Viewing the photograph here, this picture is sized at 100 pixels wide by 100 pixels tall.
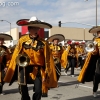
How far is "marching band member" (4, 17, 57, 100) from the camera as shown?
5.71 metres

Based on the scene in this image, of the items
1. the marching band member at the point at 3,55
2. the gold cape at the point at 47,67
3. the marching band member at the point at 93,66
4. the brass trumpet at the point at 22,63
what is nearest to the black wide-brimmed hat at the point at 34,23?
the gold cape at the point at 47,67

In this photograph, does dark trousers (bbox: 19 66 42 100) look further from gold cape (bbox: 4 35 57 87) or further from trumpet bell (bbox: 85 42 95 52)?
trumpet bell (bbox: 85 42 95 52)

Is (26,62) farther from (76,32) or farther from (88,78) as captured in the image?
(76,32)

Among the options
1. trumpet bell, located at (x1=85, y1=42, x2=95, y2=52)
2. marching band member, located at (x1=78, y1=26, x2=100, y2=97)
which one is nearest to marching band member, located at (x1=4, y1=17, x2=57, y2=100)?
trumpet bell, located at (x1=85, y1=42, x2=95, y2=52)

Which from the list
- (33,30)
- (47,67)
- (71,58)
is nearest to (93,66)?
(47,67)

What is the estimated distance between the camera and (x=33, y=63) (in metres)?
5.77

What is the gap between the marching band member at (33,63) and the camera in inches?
225

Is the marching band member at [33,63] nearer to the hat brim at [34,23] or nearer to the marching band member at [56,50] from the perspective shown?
the hat brim at [34,23]

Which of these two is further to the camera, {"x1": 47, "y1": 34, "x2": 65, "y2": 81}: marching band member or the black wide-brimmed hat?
Result: {"x1": 47, "y1": 34, "x2": 65, "y2": 81}: marching band member

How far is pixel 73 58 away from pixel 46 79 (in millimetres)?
9540

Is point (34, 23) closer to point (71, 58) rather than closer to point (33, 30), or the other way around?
point (33, 30)

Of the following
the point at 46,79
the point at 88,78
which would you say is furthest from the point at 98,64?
the point at 46,79

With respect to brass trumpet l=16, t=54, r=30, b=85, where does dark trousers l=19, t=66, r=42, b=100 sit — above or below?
below

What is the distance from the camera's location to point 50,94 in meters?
9.05
